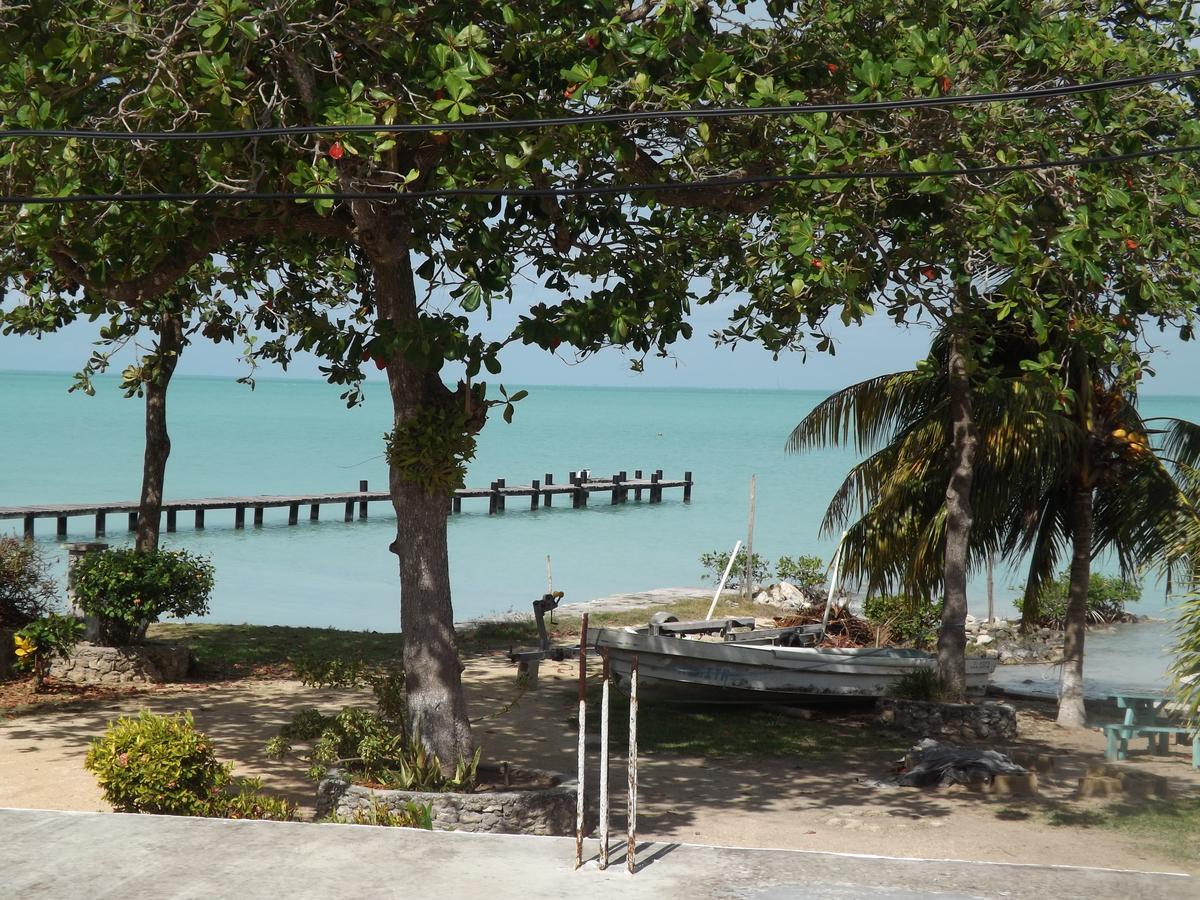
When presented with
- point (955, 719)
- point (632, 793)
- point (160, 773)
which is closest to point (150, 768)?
point (160, 773)

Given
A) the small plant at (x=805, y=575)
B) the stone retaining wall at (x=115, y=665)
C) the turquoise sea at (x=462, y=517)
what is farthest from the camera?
the turquoise sea at (x=462, y=517)

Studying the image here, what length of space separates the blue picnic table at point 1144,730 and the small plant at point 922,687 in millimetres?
1884

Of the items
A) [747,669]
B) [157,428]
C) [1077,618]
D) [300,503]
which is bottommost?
[747,669]

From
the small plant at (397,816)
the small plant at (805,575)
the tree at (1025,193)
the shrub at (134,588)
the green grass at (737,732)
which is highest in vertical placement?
the tree at (1025,193)

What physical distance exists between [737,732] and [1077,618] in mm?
4900

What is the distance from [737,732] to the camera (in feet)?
48.8

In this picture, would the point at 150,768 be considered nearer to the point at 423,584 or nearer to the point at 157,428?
the point at 423,584

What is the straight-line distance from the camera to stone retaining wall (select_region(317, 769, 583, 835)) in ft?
30.5

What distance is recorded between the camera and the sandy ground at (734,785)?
1027 centimetres

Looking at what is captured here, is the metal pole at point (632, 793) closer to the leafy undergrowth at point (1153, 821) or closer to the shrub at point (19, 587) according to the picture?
the leafy undergrowth at point (1153, 821)

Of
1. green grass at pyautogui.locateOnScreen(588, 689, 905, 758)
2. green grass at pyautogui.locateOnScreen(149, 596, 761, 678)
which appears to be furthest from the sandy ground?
green grass at pyautogui.locateOnScreen(149, 596, 761, 678)

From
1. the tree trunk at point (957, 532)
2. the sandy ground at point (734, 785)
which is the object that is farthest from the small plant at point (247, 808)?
the tree trunk at point (957, 532)

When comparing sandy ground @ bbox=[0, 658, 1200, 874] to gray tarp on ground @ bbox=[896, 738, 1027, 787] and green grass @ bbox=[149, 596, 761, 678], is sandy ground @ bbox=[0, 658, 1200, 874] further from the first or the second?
green grass @ bbox=[149, 596, 761, 678]

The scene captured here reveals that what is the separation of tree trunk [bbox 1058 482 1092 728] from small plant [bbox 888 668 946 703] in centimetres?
189
